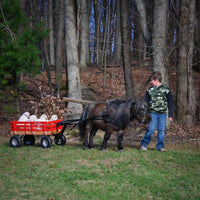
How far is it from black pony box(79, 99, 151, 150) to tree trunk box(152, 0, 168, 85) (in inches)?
149

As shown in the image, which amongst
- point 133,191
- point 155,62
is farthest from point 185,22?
point 133,191

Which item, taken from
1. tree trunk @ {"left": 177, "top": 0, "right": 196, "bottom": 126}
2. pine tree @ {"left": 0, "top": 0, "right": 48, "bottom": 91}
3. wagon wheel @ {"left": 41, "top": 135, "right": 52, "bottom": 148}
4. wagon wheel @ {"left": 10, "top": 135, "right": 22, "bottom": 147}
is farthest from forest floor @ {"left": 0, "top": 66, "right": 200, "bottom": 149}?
wagon wheel @ {"left": 10, "top": 135, "right": 22, "bottom": 147}

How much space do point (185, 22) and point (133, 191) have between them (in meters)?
8.43

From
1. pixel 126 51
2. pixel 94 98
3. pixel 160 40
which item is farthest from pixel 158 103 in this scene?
pixel 94 98

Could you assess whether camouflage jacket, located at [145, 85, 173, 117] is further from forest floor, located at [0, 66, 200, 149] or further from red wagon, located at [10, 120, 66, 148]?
red wagon, located at [10, 120, 66, 148]

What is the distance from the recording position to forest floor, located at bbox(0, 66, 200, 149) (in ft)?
31.6

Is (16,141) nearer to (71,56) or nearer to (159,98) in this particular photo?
(159,98)

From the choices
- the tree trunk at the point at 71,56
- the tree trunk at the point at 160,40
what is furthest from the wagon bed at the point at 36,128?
the tree trunk at the point at 160,40

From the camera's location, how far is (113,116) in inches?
271

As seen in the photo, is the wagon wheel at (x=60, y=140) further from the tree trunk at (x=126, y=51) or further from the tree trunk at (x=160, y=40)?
the tree trunk at (x=126, y=51)

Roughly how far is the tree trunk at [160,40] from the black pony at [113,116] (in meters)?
3.79

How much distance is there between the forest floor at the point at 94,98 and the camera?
31.6ft

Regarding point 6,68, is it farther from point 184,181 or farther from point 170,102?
point 184,181

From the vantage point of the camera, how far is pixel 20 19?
11.2m
